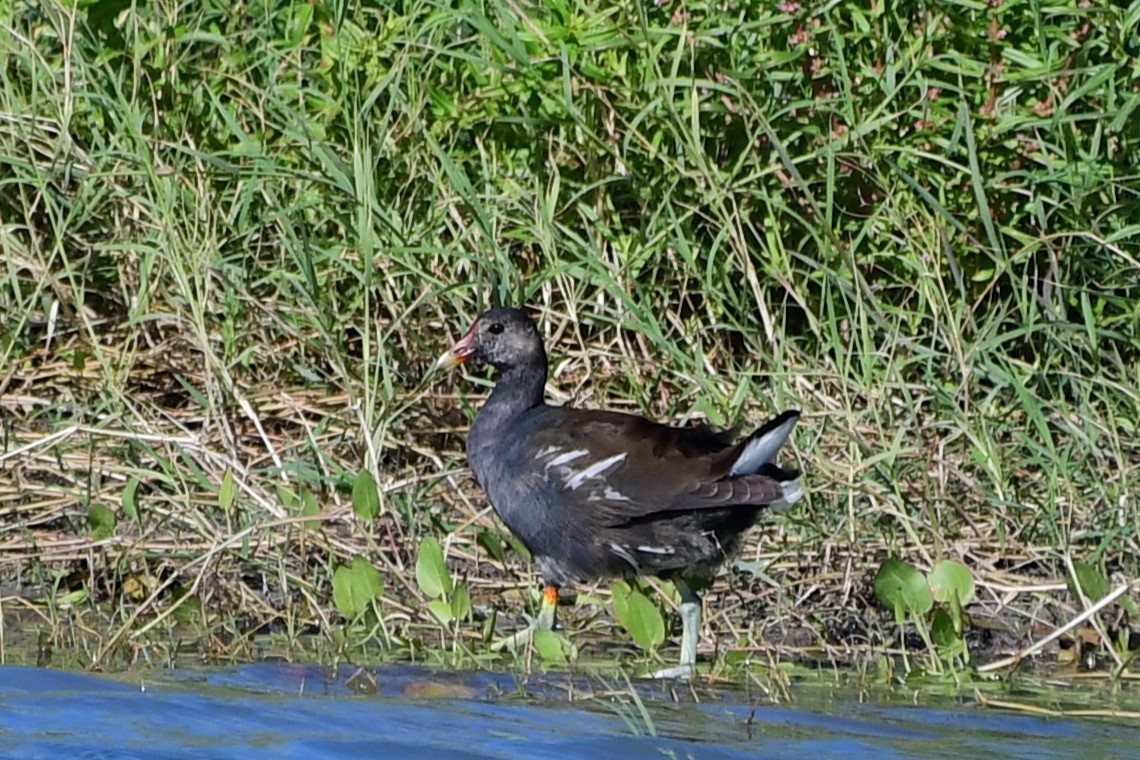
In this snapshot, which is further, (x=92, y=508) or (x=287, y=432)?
(x=287, y=432)

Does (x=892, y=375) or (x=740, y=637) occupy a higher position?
(x=892, y=375)

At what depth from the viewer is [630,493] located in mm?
5078

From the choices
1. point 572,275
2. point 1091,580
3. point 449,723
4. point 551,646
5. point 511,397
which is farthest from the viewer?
point 572,275

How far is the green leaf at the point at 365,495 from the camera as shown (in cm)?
488

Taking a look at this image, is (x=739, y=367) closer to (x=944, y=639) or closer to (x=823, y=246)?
Result: (x=823, y=246)

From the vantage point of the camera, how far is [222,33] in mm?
6598

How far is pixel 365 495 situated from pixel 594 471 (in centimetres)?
58

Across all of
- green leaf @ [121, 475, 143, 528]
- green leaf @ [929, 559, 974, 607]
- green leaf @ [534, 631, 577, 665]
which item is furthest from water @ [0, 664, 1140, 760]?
green leaf @ [121, 475, 143, 528]

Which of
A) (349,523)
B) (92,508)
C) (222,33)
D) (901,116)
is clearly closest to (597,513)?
(349,523)

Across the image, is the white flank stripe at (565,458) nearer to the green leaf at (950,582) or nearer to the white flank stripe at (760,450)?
the white flank stripe at (760,450)

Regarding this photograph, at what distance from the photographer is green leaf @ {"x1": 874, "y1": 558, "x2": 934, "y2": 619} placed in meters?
4.70

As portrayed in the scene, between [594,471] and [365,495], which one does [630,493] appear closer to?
[594,471]

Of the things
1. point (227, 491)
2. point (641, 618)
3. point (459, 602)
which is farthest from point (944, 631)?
point (227, 491)

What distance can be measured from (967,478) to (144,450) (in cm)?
216
